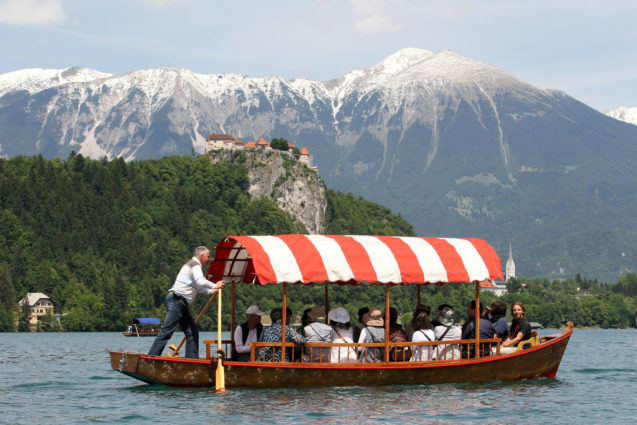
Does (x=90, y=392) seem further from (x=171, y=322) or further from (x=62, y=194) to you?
(x=62, y=194)

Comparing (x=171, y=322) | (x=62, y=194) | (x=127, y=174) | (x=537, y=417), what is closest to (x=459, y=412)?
(x=537, y=417)

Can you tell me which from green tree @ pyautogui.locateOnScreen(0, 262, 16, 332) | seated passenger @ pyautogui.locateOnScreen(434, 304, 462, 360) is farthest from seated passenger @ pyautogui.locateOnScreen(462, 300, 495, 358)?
green tree @ pyautogui.locateOnScreen(0, 262, 16, 332)

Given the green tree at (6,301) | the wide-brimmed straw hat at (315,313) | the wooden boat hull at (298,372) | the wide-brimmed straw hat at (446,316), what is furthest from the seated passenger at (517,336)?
the green tree at (6,301)

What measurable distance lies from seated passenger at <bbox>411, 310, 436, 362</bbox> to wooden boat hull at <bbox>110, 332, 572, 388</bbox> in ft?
1.97

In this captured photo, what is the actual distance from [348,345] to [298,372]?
166 centimetres

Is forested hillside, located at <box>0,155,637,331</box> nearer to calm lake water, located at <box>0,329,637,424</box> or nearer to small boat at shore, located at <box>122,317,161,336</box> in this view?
small boat at shore, located at <box>122,317,161,336</box>

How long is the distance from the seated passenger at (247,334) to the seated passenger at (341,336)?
2243mm

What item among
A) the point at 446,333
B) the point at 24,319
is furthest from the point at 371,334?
the point at 24,319

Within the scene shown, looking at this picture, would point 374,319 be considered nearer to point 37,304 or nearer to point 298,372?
point 298,372

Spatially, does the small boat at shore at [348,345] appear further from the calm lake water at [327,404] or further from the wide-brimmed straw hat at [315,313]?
the wide-brimmed straw hat at [315,313]

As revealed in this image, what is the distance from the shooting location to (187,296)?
3097 cm

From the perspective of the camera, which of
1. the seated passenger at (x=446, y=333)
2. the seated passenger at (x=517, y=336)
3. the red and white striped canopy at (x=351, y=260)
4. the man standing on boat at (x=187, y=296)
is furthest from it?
the seated passenger at (x=517, y=336)

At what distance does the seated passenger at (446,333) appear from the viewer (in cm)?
3291

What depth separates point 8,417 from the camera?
93.2ft
